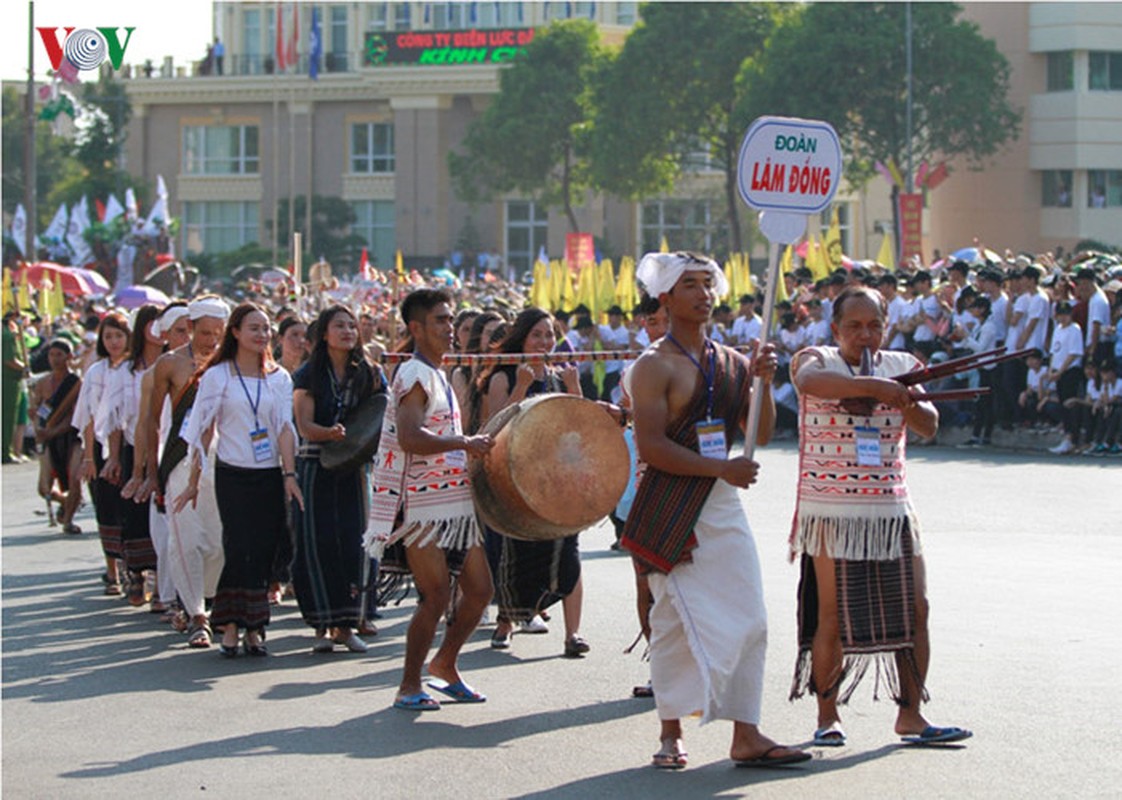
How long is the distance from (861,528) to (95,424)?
6.89 m

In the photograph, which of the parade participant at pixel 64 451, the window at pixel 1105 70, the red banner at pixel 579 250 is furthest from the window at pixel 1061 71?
the parade participant at pixel 64 451

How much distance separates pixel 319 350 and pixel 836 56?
150 feet

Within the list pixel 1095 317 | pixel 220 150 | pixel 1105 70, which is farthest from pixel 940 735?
pixel 220 150

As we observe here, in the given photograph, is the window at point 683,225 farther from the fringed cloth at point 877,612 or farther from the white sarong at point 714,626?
the white sarong at point 714,626

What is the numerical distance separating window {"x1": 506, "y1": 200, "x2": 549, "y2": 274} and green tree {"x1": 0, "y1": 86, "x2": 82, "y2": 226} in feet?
74.1

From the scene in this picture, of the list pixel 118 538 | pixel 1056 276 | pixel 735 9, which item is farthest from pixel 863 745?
pixel 735 9

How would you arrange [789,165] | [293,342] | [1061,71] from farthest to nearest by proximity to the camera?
[1061,71], [293,342], [789,165]

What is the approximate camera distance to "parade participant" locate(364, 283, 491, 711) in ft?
29.3

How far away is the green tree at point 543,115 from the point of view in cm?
7181

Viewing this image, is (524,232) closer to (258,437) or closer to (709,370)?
(258,437)

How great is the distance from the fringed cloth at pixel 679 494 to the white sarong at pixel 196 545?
4.20 metres

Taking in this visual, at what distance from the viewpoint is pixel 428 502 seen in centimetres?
895

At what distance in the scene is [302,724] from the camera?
28.7ft

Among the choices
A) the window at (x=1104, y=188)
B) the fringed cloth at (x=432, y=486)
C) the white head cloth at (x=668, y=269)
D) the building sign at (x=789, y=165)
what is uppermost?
the window at (x=1104, y=188)
